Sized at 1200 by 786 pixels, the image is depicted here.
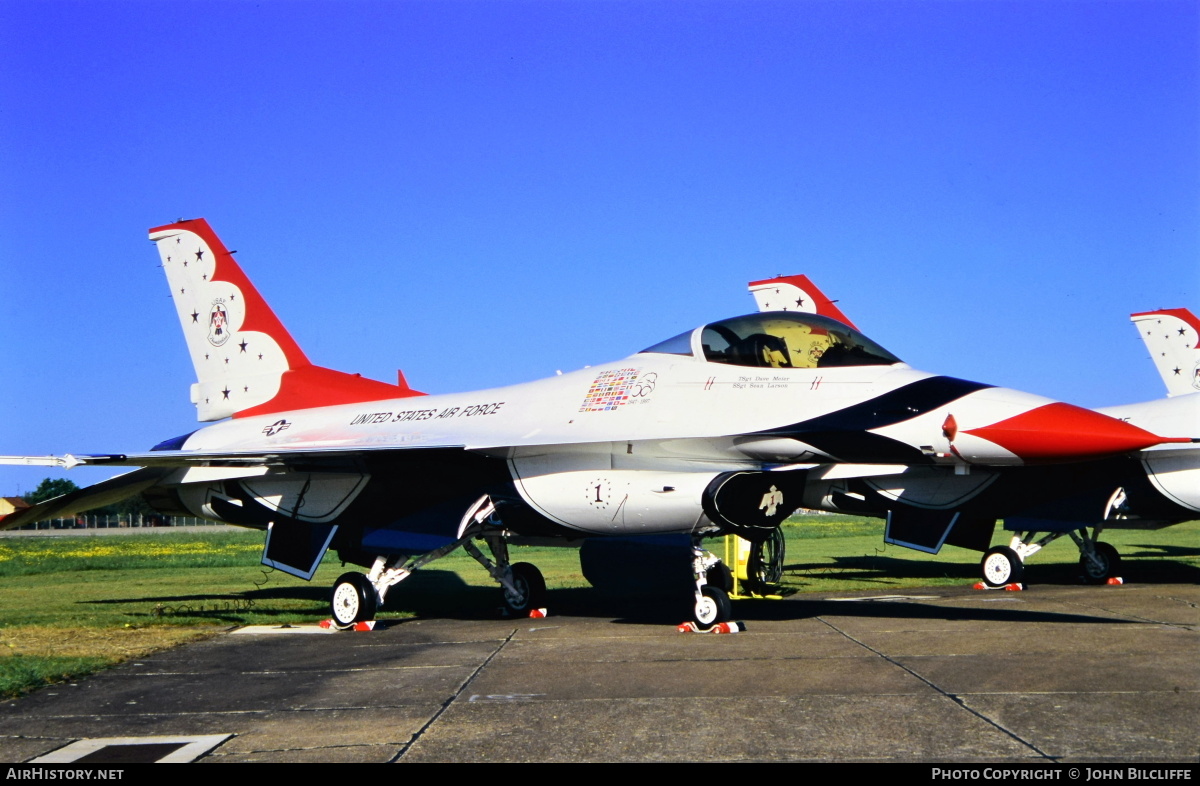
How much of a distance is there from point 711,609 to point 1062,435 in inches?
142

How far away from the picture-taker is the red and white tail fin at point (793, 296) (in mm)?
20172

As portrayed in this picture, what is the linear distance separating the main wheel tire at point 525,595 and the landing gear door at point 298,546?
84.7 inches

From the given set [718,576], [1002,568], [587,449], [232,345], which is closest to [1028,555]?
[1002,568]

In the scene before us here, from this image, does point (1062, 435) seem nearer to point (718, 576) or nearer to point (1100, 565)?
point (718, 576)

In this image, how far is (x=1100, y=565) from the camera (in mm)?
17047

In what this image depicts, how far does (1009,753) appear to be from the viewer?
17.7 feet

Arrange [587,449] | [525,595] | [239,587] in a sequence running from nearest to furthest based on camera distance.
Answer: [587,449] < [525,595] < [239,587]

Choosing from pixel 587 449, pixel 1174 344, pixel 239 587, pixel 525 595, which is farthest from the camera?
pixel 1174 344

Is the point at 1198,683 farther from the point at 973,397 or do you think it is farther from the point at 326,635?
the point at 326,635

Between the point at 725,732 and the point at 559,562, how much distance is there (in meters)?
18.8

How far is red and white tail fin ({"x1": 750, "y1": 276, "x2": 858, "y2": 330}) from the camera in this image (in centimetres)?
2017

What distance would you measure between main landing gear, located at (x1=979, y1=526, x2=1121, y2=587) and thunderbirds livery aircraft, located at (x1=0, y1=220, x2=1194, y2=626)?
984mm

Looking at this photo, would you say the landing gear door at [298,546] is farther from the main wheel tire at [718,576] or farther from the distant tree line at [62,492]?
the distant tree line at [62,492]

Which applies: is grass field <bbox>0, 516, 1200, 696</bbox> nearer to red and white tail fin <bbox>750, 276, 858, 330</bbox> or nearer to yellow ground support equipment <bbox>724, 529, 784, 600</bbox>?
yellow ground support equipment <bbox>724, 529, 784, 600</bbox>
